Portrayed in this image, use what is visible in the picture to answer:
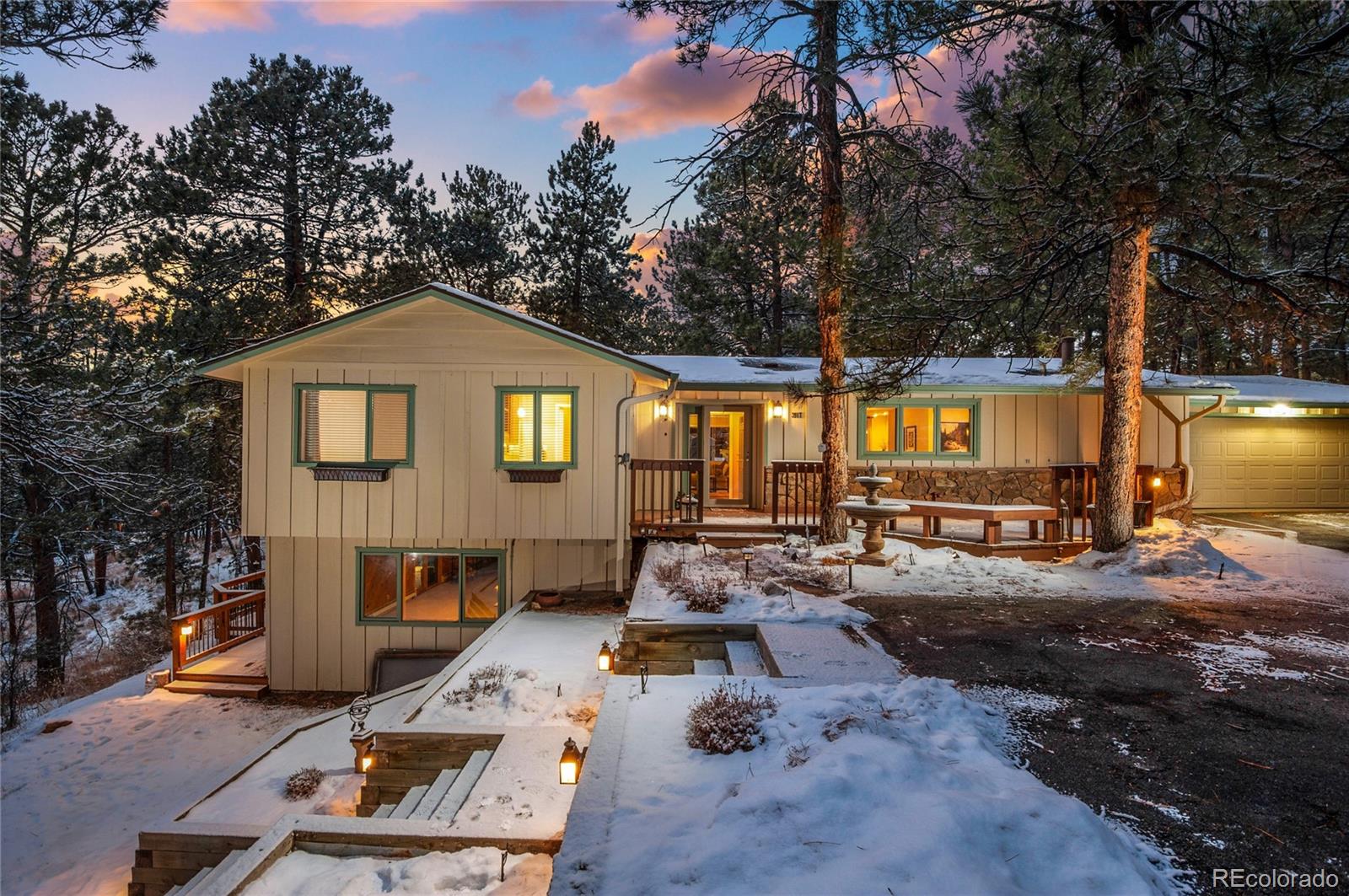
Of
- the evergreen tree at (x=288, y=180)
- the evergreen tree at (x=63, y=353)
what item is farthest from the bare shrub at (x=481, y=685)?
the evergreen tree at (x=288, y=180)

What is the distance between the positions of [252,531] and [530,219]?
48.5 ft

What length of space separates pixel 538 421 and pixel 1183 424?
12.9 metres

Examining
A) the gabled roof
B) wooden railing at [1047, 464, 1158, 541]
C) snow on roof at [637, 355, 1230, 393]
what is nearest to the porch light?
the gabled roof

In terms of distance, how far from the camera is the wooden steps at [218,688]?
931 centimetres

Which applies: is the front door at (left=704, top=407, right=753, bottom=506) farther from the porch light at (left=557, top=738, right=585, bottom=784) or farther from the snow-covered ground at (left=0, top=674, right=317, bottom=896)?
the porch light at (left=557, top=738, right=585, bottom=784)

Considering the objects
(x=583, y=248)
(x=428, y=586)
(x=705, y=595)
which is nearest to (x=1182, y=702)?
(x=705, y=595)

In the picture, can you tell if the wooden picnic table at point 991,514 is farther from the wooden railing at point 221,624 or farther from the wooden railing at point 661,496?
the wooden railing at point 221,624

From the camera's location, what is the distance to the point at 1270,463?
13969 millimetres

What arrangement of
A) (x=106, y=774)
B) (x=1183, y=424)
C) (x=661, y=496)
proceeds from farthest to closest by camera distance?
(x=1183, y=424)
(x=661, y=496)
(x=106, y=774)

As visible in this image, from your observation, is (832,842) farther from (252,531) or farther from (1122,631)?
(252,531)

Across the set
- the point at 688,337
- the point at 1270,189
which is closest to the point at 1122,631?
the point at 1270,189

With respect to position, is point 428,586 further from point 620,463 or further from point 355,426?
point 620,463

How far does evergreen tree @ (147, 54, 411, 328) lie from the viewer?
1402cm

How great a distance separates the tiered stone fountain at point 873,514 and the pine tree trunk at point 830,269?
2.20 ft
